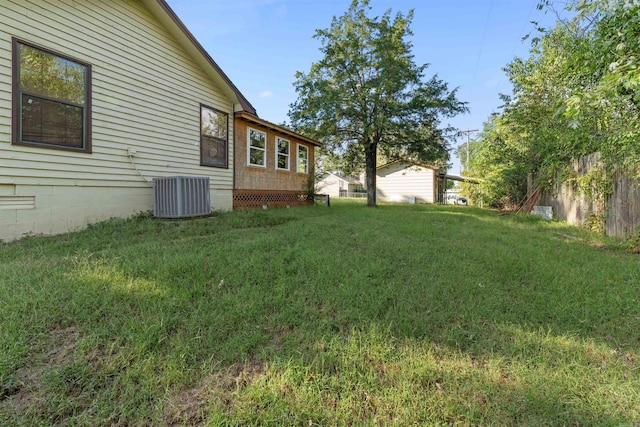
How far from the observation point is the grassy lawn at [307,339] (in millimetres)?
1596

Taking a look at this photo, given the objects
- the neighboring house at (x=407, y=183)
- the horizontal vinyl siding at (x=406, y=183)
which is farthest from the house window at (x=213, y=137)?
the horizontal vinyl siding at (x=406, y=183)

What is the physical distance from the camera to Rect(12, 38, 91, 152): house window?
4402 mm

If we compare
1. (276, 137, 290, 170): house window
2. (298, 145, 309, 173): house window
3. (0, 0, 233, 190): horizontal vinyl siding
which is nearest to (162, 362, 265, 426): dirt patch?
(0, 0, 233, 190): horizontal vinyl siding

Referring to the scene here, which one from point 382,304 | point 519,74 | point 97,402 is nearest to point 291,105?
point 519,74

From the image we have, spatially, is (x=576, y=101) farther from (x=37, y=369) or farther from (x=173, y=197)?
(x=173, y=197)

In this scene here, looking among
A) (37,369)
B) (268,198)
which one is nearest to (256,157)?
(268,198)

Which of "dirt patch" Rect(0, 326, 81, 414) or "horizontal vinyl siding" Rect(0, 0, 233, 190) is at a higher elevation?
"horizontal vinyl siding" Rect(0, 0, 233, 190)

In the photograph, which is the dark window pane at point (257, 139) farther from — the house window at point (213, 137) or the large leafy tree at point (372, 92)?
the large leafy tree at point (372, 92)

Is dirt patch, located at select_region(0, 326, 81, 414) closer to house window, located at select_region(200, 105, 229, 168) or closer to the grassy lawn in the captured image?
the grassy lawn

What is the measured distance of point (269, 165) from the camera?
10289 millimetres

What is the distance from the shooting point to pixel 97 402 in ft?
5.25

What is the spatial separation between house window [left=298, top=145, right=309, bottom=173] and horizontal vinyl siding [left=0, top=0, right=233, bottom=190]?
4.63 meters

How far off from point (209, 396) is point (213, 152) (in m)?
7.50

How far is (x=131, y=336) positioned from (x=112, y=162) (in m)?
4.93
